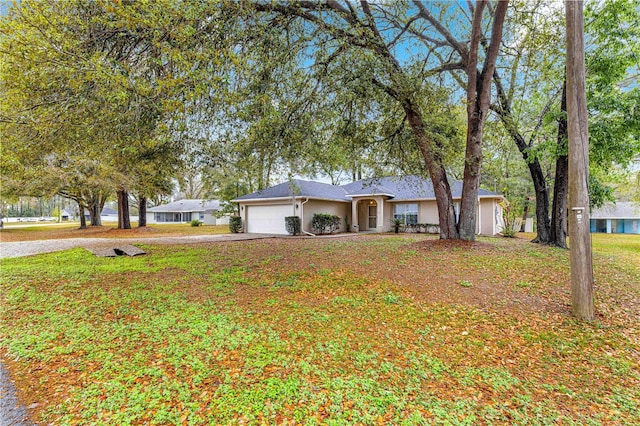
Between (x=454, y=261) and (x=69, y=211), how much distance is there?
90.6m

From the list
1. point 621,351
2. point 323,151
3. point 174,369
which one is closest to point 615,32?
→ point 323,151

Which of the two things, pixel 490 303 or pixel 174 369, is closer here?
pixel 174 369

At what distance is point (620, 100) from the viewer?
8039 millimetres

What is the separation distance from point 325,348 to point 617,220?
37564 millimetres

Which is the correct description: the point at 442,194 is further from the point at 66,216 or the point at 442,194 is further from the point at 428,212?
the point at 66,216

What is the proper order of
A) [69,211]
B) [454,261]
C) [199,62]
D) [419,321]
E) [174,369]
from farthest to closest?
[69,211] → [454,261] → [199,62] → [419,321] → [174,369]

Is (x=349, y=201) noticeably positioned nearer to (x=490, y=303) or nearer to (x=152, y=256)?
(x=152, y=256)

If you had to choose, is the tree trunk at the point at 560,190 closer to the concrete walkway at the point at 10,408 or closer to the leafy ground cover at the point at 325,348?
the leafy ground cover at the point at 325,348

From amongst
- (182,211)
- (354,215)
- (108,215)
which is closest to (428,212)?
(354,215)

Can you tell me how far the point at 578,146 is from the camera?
4195mm

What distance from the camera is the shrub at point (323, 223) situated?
18.1 m

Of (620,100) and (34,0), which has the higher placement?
(34,0)

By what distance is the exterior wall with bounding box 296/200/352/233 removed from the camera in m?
18.2

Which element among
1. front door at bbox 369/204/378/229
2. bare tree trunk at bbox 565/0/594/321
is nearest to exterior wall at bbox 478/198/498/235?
front door at bbox 369/204/378/229
